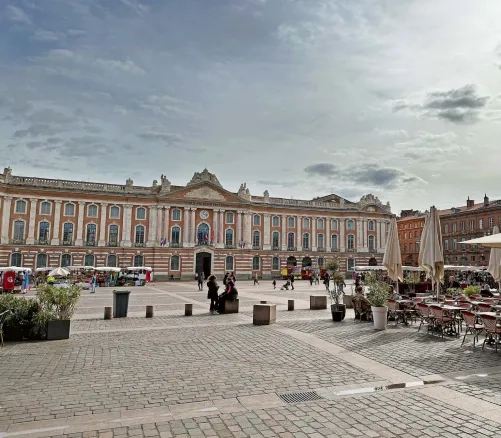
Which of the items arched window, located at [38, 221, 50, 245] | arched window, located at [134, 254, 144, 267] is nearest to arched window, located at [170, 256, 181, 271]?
arched window, located at [134, 254, 144, 267]

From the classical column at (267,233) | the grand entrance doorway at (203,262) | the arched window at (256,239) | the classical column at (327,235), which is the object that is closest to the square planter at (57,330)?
the grand entrance doorway at (203,262)

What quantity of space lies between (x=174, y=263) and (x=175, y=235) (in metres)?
3.69

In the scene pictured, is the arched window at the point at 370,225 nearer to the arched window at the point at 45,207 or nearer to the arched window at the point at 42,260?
the arched window at the point at 45,207

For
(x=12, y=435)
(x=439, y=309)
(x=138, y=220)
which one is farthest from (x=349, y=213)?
(x=12, y=435)

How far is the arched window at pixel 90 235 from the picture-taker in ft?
160

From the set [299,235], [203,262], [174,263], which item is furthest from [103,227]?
[299,235]

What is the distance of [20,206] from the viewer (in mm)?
46188

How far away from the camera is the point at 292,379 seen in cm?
727

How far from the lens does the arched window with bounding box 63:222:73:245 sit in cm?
4800

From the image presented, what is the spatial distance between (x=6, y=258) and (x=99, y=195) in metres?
12.3

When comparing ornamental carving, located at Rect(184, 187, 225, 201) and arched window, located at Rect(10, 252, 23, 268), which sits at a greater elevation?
ornamental carving, located at Rect(184, 187, 225, 201)

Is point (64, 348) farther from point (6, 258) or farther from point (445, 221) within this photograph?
point (445, 221)

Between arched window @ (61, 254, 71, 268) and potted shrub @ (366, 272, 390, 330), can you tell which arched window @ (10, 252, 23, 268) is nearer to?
arched window @ (61, 254, 71, 268)

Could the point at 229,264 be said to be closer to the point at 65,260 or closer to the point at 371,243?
the point at 65,260
